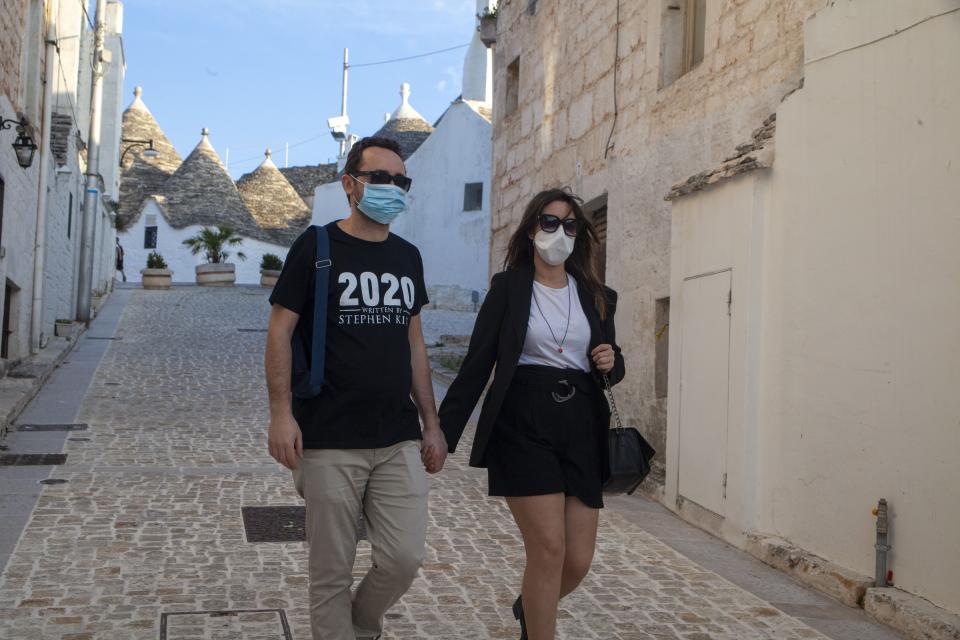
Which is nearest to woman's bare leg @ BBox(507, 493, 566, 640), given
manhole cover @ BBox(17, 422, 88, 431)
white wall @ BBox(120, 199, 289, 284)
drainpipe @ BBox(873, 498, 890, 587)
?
drainpipe @ BBox(873, 498, 890, 587)

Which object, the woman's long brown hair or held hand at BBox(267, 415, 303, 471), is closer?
held hand at BBox(267, 415, 303, 471)

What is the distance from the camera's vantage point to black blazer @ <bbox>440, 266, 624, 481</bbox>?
393 centimetres

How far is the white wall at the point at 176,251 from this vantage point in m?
48.1

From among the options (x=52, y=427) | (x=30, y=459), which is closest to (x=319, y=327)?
(x=30, y=459)

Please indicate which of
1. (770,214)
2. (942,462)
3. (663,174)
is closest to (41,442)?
(663,174)

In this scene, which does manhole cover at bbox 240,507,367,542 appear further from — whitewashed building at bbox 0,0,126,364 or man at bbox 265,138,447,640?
whitewashed building at bbox 0,0,126,364

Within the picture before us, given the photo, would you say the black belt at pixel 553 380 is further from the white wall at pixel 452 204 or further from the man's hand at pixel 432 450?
the white wall at pixel 452 204

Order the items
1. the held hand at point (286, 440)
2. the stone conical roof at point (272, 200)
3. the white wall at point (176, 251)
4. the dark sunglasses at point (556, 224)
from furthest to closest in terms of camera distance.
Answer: the stone conical roof at point (272, 200), the white wall at point (176, 251), the dark sunglasses at point (556, 224), the held hand at point (286, 440)

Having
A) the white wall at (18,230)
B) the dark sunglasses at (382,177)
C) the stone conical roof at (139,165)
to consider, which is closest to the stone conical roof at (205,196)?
the stone conical roof at (139,165)

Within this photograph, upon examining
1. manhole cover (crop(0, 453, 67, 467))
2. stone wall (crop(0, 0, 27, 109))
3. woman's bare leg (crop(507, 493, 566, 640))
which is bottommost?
manhole cover (crop(0, 453, 67, 467))

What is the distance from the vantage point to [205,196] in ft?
161

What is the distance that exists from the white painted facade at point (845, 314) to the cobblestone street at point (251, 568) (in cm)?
41

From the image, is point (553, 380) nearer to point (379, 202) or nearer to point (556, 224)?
point (556, 224)

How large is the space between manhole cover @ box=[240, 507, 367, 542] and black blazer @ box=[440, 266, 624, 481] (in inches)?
109
